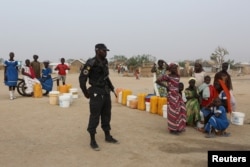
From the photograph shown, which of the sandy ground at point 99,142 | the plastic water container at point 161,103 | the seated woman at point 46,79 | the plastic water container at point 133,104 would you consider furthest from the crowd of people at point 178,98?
the seated woman at point 46,79

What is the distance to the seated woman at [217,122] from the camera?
21.3 ft

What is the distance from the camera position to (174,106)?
6.53 metres

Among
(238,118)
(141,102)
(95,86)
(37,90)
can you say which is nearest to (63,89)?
(37,90)

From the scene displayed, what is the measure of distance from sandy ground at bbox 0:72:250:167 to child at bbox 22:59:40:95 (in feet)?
10.3

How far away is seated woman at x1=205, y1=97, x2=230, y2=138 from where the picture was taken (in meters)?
6.50

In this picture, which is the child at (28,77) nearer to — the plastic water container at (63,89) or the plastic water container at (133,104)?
the plastic water container at (63,89)

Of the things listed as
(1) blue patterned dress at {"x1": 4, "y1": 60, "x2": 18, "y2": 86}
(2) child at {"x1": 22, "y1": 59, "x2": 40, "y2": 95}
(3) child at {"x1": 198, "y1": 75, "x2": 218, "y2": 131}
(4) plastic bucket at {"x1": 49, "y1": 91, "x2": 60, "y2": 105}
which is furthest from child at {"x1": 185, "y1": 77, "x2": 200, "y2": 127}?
(1) blue patterned dress at {"x1": 4, "y1": 60, "x2": 18, "y2": 86}

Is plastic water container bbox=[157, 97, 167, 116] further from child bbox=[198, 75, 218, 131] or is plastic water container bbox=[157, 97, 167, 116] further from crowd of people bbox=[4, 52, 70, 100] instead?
crowd of people bbox=[4, 52, 70, 100]

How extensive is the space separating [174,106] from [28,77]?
7.06 m

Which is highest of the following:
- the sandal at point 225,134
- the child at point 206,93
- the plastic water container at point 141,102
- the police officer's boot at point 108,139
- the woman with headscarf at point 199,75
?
the woman with headscarf at point 199,75

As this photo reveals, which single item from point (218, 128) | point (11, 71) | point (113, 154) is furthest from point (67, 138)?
point (11, 71)

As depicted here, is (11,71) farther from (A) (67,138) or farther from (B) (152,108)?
(A) (67,138)

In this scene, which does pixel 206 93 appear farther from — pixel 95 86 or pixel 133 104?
pixel 133 104

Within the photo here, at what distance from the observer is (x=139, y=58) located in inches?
2163
